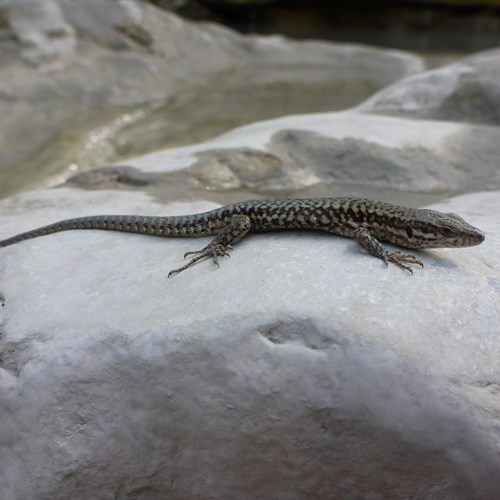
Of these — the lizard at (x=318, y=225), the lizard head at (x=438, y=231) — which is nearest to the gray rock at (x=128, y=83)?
the lizard at (x=318, y=225)

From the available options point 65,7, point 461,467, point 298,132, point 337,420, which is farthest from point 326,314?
point 65,7

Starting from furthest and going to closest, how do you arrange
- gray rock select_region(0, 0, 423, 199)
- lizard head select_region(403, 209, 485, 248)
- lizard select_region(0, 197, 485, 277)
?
gray rock select_region(0, 0, 423, 199)
lizard select_region(0, 197, 485, 277)
lizard head select_region(403, 209, 485, 248)

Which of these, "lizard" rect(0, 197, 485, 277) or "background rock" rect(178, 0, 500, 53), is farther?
"background rock" rect(178, 0, 500, 53)

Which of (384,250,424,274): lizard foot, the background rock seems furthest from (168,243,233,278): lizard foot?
the background rock

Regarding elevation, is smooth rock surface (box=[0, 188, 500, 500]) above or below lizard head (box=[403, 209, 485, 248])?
below

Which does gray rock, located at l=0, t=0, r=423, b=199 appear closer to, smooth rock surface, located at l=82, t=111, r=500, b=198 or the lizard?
smooth rock surface, located at l=82, t=111, r=500, b=198

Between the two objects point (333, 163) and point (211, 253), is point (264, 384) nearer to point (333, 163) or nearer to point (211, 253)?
point (211, 253)

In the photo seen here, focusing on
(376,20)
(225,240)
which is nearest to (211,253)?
(225,240)
